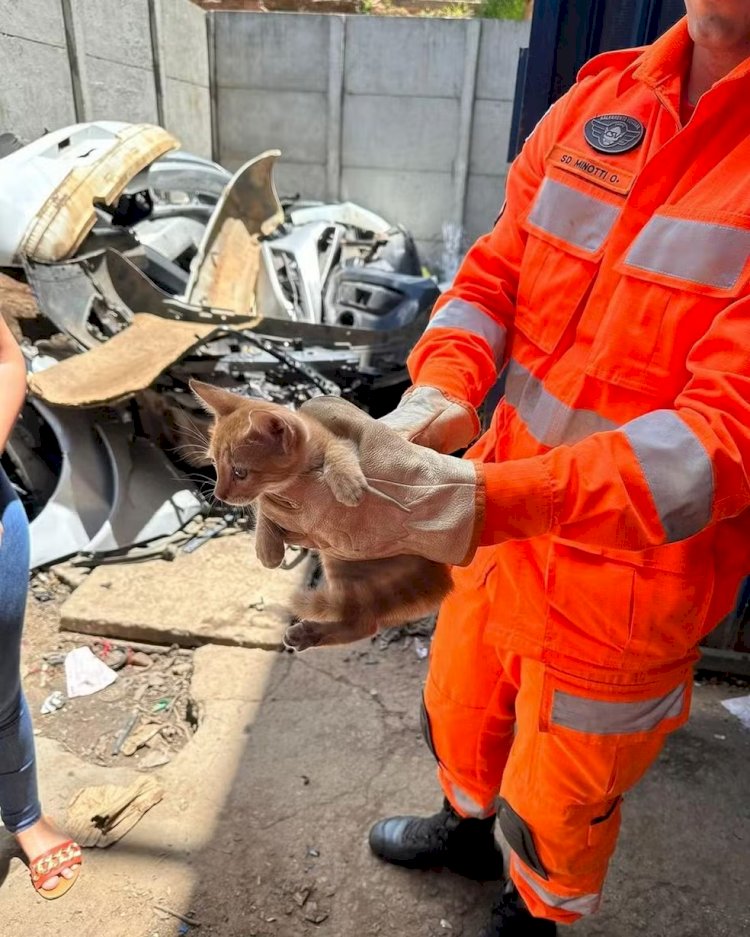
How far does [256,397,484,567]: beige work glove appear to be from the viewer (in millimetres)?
1125

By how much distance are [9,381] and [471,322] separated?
1276 millimetres

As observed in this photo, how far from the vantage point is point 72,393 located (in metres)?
3.56

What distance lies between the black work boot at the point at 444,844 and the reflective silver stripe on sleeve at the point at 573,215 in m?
1.76

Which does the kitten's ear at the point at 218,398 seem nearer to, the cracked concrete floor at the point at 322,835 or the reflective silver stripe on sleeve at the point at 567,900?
the reflective silver stripe on sleeve at the point at 567,900

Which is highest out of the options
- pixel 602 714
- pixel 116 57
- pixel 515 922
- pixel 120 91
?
pixel 116 57

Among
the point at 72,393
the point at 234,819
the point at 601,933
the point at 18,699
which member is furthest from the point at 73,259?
the point at 601,933

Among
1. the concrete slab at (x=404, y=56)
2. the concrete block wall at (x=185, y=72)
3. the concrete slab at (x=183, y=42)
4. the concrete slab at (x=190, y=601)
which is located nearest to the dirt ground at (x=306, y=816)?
the concrete slab at (x=190, y=601)

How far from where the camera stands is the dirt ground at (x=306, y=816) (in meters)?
2.13

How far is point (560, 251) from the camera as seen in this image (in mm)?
1385

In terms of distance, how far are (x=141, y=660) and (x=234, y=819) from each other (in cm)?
118

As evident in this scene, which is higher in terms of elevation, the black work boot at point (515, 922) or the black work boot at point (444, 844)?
the black work boot at point (515, 922)

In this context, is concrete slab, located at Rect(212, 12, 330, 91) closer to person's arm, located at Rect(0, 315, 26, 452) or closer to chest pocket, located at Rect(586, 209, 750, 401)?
person's arm, located at Rect(0, 315, 26, 452)

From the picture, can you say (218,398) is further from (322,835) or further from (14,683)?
(322,835)

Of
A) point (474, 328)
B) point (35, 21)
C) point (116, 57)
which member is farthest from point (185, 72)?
point (474, 328)
